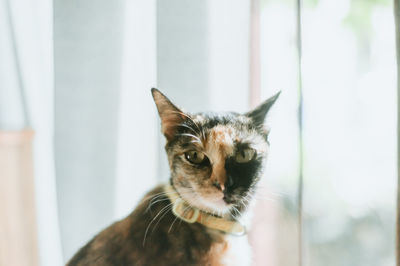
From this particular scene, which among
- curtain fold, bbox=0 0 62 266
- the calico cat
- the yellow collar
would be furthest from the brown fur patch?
curtain fold, bbox=0 0 62 266

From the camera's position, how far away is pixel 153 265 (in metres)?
0.70

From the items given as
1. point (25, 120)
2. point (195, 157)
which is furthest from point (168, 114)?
point (25, 120)

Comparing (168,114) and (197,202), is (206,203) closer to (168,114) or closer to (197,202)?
(197,202)

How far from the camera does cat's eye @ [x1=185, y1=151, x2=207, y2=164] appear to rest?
0.69 metres

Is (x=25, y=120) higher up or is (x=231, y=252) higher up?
(x=25, y=120)

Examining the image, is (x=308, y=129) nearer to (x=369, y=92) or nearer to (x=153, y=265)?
(x=369, y=92)

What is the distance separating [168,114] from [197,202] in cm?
19

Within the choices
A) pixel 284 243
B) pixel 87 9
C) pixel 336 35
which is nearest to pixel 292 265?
pixel 284 243

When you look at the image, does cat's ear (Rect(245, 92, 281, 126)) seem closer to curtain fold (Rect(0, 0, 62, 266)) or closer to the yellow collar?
the yellow collar

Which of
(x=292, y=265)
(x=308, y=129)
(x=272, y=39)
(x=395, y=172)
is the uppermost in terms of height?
(x=272, y=39)

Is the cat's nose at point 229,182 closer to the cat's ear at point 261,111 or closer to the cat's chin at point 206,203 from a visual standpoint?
the cat's chin at point 206,203


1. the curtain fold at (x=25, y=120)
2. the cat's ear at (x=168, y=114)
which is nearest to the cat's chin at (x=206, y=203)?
the cat's ear at (x=168, y=114)

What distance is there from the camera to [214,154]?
2.22ft

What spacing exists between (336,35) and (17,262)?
94 cm
